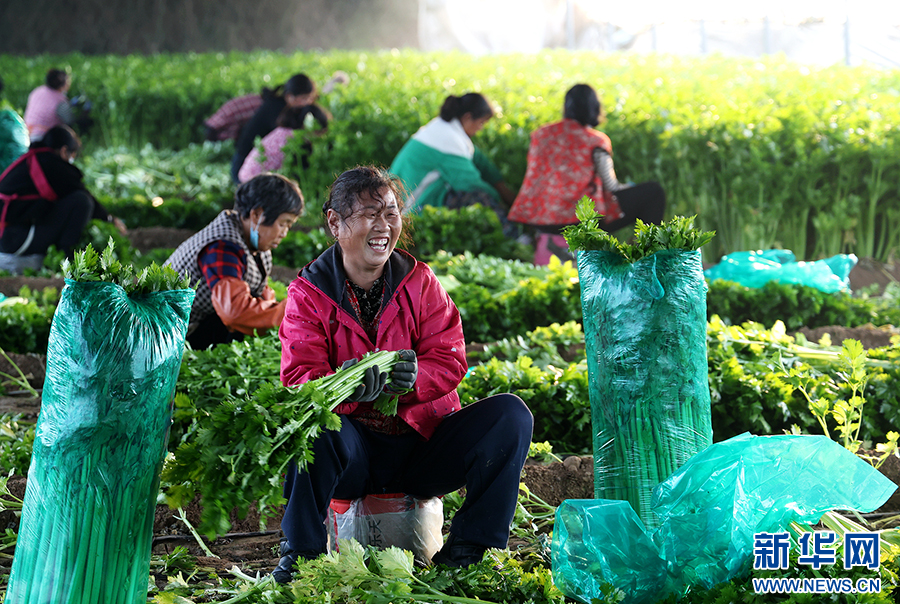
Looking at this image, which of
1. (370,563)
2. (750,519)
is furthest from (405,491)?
(750,519)

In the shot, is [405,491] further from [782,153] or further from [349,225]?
[782,153]

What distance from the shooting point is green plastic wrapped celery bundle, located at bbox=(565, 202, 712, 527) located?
8.65 feet

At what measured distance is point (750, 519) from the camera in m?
2.24

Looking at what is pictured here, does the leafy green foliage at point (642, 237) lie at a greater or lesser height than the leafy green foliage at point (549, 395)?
greater

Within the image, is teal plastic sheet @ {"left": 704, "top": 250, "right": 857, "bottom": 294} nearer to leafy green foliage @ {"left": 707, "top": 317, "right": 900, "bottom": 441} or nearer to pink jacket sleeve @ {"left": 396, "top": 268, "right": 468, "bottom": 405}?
leafy green foliage @ {"left": 707, "top": 317, "right": 900, "bottom": 441}

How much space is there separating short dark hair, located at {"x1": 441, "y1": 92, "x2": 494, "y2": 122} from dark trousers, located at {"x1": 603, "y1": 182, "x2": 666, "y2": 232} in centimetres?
139

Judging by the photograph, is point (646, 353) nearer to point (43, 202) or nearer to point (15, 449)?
point (15, 449)

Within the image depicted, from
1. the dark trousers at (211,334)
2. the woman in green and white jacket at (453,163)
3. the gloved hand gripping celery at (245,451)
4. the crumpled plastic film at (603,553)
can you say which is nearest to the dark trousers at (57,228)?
the woman in green and white jacket at (453,163)

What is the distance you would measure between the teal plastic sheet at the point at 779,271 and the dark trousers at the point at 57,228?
17.3 feet

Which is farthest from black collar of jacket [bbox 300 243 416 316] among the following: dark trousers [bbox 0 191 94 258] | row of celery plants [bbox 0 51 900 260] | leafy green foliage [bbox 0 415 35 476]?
dark trousers [bbox 0 191 94 258]

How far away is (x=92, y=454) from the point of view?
6.86 ft

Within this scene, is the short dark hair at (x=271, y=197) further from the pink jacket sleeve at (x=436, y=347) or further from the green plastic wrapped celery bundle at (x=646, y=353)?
the green plastic wrapped celery bundle at (x=646, y=353)

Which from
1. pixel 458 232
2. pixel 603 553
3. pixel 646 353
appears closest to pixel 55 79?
pixel 458 232

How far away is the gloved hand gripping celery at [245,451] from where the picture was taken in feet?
6.77
